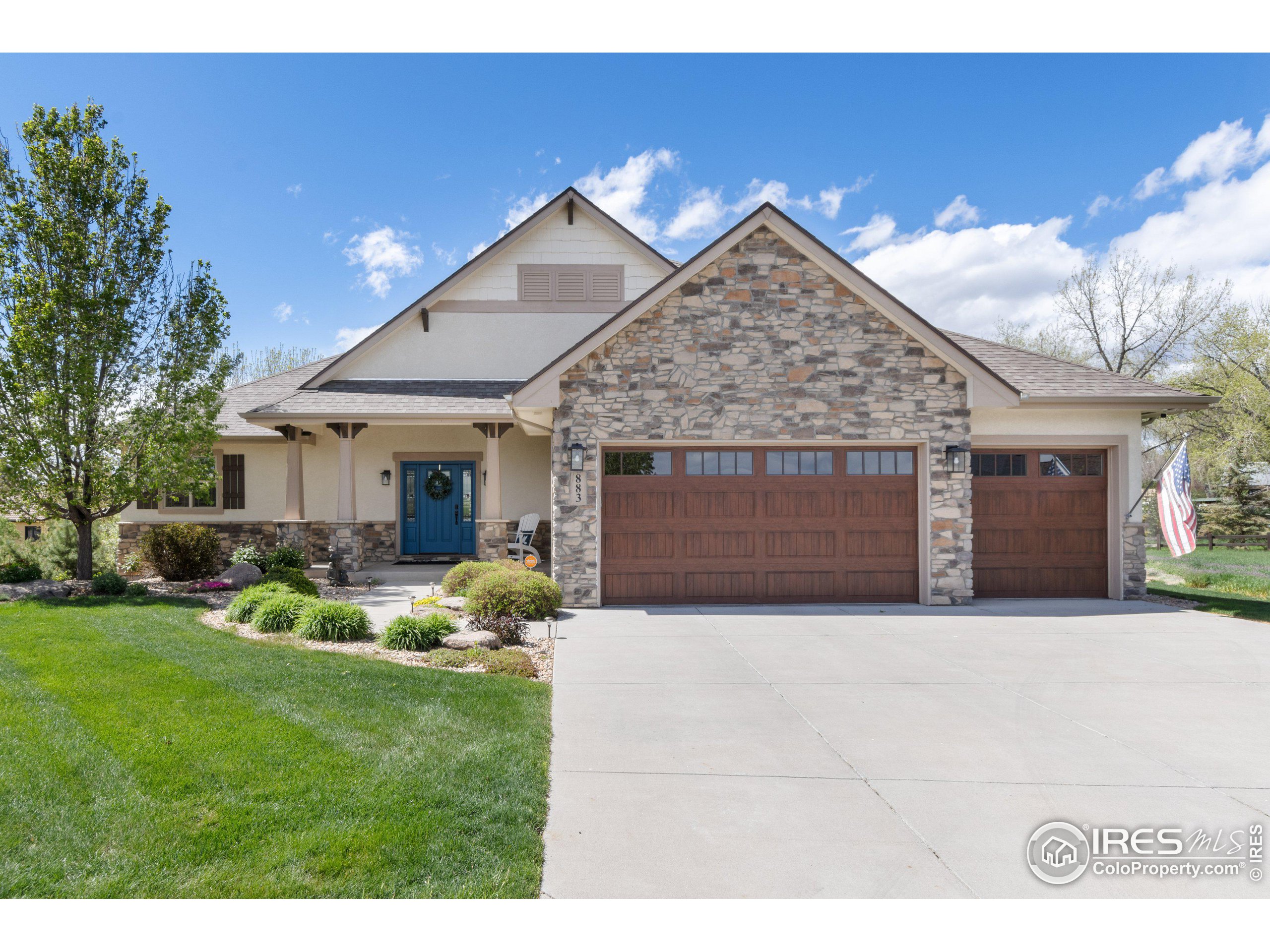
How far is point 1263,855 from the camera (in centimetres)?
319

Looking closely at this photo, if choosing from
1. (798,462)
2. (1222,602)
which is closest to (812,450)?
(798,462)

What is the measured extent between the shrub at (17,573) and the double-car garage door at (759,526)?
10098mm

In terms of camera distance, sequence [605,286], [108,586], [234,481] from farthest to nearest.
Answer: [234,481]
[605,286]
[108,586]

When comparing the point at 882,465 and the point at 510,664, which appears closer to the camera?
the point at 510,664

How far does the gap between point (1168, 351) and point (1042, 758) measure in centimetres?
3002

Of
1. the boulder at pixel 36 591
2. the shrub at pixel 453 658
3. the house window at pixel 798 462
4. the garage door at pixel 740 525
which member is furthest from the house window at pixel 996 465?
the boulder at pixel 36 591

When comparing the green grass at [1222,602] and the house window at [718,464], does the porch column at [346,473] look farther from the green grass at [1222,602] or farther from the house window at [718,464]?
the green grass at [1222,602]

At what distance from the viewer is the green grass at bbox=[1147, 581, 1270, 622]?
32.3ft

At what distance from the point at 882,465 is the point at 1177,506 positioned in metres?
3.70

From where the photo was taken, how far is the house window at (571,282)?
15008 mm

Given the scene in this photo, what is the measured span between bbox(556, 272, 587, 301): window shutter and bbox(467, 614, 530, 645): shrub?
882cm

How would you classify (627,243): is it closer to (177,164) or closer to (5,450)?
(177,164)

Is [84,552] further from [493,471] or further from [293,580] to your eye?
[493,471]

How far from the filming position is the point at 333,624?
25.7ft
